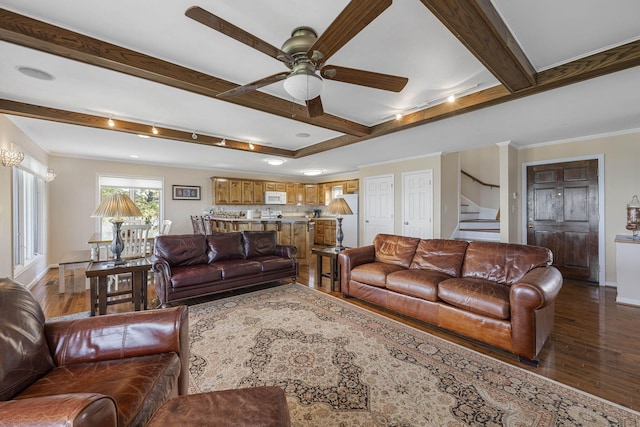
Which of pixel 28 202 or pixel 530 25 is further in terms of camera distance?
pixel 28 202

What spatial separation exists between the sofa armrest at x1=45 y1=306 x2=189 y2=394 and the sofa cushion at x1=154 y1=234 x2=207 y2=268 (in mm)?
2344

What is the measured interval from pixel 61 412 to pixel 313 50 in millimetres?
1994

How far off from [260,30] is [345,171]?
21.3 ft

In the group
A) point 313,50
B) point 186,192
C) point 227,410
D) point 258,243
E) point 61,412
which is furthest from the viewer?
point 186,192

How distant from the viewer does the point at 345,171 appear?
8.32m

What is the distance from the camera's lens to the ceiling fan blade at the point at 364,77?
6.11 feet

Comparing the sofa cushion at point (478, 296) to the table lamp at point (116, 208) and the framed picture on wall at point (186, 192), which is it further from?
the framed picture on wall at point (186, 192)

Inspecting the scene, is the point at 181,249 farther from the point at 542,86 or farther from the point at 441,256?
the point at 542,86

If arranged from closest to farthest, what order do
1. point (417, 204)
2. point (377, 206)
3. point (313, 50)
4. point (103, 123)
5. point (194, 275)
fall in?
point (313, 50) → point (194, 275) → point (103, 123) → point (417, 204) → point (377, 206)

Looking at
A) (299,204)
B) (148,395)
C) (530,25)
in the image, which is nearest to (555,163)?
(530,25)

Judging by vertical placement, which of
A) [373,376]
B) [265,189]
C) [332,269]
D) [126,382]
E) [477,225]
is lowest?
[373,376]

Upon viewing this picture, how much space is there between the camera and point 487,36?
5.88 ft

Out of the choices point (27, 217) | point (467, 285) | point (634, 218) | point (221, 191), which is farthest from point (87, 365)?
point (221, 191)

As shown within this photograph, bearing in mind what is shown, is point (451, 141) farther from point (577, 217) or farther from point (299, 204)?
point (299, 204)
